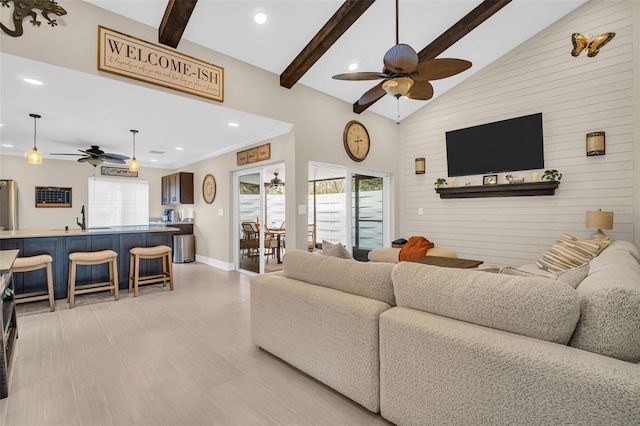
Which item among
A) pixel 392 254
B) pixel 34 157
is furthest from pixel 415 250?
pixel 34 157

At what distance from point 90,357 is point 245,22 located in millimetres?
3679

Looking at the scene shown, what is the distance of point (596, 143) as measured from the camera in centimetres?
387

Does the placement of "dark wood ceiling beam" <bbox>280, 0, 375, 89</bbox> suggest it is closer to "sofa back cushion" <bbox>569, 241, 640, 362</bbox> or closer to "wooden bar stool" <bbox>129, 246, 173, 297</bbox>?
"wooden bar stool" <bbox>129, 246, 173, 297</bbox>

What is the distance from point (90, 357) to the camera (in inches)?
98.0

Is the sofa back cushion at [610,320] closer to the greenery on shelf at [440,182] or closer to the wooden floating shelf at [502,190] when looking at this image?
the wooden floating shelf at [502,190]

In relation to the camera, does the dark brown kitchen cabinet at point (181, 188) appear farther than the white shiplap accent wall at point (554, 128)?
Yes

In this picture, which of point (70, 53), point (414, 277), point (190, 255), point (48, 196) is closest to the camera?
point (414, 277)

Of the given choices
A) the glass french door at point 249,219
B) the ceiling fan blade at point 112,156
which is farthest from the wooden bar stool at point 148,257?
the ceiling fan blade at point 112,156

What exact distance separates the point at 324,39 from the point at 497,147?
3293 mm

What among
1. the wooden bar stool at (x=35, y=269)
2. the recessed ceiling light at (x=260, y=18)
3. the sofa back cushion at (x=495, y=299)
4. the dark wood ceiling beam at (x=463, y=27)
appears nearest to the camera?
the sofa back cushion at (x=495, y=299)

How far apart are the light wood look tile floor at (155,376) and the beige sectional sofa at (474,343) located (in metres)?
0.27

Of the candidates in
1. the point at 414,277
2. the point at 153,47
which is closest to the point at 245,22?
the point at 153,47

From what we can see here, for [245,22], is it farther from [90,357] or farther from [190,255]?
[190,255]

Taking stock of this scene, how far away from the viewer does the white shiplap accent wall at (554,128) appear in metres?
3.78
